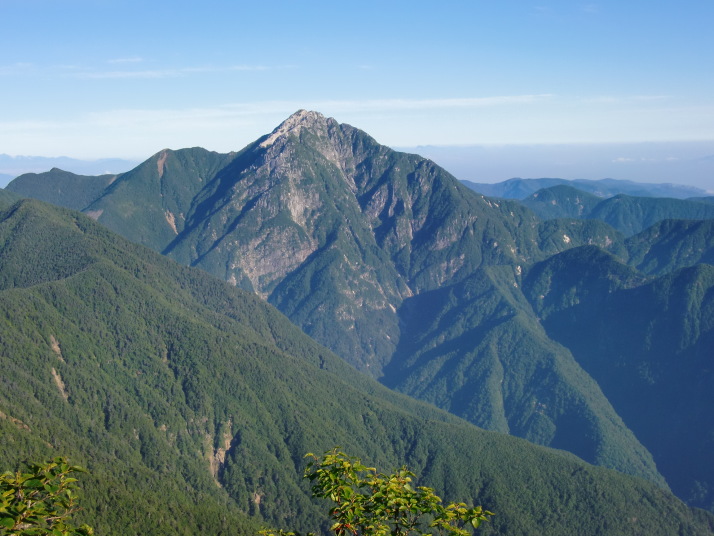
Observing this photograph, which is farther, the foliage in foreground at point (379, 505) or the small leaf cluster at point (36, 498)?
the foliage in foreground at point (379, 505)

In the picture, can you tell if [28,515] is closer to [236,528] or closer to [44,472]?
[44,472]

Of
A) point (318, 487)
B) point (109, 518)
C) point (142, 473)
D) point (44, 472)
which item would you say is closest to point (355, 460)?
point (318, 487)

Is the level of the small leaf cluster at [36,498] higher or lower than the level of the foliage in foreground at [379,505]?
higher

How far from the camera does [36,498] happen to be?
25.3m

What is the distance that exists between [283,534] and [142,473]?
168 meters

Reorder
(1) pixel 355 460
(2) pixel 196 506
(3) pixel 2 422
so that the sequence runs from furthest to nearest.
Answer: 1. (2) pixel 196 506
2. (3) pixel 2 422
3. (1) pixel 355 460

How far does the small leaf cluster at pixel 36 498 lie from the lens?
73.9ft

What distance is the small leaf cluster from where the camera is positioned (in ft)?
73.9

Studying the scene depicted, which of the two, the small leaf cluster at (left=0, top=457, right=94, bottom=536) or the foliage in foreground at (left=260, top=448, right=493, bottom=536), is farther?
the foliage in foreground at (left=260, top=448, right=493, bottom=536)

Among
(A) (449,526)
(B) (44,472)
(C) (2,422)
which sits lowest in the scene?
(C) (2,422)

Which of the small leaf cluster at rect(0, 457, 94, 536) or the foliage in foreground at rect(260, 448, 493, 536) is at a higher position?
the small leaf cluster at rect(0, 457, 94, 536)

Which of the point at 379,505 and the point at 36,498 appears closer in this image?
Result: the point at 36,498

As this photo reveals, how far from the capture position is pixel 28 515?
23.2 metres

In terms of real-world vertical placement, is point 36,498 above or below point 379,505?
above
